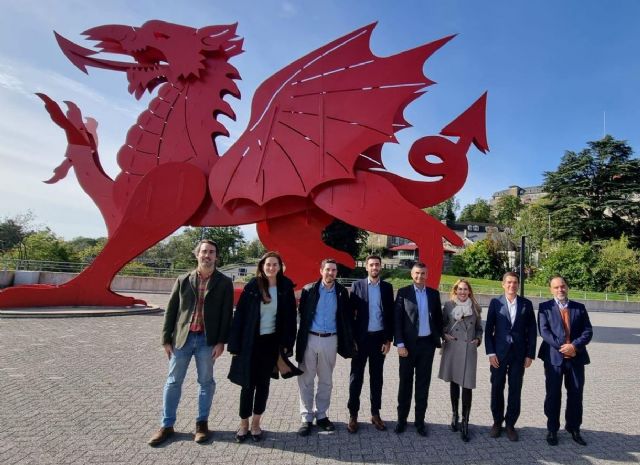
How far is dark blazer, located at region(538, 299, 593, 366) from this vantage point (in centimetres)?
308

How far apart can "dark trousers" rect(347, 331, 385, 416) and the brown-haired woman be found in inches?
Result: 23.6

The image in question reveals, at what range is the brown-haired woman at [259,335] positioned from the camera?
9.24ft

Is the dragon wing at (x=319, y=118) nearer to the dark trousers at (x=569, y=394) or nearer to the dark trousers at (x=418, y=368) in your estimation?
the dark trousers at (x=418, y=368)

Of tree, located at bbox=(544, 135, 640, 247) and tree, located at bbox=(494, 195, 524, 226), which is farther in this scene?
tree, located at bbox=(494, 195, 524, 226)

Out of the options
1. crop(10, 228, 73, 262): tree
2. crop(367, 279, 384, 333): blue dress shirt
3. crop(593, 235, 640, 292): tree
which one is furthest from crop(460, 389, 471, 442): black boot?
crop(593, 235, 640, 292): tree

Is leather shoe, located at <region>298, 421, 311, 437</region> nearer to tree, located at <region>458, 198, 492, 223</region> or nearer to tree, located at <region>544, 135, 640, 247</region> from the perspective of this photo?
tree, located at <region>544, 135, 640, 247</region>

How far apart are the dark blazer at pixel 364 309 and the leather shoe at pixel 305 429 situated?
0.74 metres

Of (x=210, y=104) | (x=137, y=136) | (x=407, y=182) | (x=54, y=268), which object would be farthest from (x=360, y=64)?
(x=54, y=268)

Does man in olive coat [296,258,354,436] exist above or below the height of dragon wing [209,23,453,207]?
below

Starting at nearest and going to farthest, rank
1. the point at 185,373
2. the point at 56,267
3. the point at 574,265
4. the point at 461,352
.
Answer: the point at 185,373
the point at 461,352
the point at 56,267
the point at 574,265

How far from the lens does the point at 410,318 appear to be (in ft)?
10.5

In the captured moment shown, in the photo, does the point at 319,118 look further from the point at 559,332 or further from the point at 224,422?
the point at 224,422

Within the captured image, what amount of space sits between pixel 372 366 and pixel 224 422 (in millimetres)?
1308

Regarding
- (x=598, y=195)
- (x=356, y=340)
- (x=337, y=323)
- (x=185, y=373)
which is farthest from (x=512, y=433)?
(x=598, y=195)
